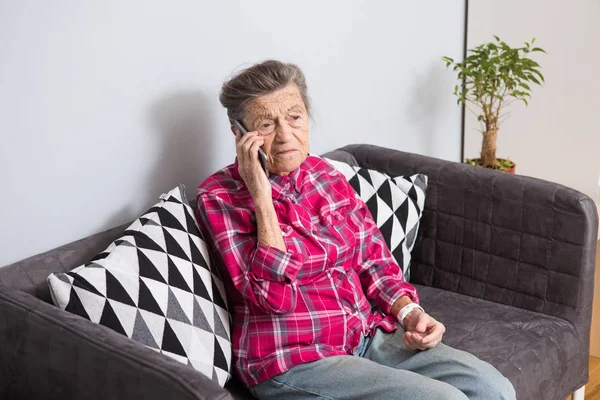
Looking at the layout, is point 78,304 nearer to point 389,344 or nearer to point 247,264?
point 247,264

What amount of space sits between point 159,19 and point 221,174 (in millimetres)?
439

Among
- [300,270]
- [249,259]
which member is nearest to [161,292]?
[249,259]

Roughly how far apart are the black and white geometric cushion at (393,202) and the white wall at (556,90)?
2.94 feet

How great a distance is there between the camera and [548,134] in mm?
3021

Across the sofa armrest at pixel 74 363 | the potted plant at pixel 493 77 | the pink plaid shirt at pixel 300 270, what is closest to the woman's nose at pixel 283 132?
the pink plaid shirt at pixel 300 270

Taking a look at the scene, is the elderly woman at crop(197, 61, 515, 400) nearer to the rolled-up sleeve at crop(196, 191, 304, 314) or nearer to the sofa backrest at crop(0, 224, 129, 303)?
the rolled-up sleeve at crop(196, 191, 304, 314)

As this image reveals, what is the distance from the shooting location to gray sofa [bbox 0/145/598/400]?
1566mm

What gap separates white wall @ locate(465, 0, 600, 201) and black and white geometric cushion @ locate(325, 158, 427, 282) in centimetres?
90

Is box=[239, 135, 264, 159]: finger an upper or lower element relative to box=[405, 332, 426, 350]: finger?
upper

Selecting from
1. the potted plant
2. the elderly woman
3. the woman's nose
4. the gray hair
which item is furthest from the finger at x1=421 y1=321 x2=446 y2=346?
the potted plant

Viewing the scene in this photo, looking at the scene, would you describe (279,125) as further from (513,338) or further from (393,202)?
(513,338)

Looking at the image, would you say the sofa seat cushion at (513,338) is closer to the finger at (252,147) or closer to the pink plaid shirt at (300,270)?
the pink plaid shirt at (300,270)

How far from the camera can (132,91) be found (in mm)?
1987

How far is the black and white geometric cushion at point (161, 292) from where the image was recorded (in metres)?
1.62
